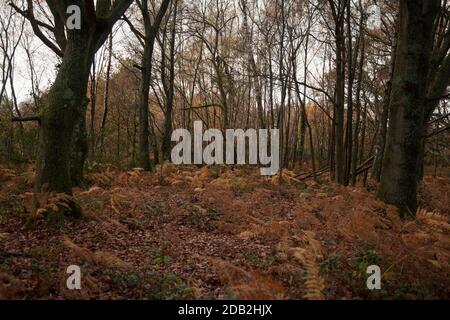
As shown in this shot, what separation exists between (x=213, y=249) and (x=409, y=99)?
440 cm

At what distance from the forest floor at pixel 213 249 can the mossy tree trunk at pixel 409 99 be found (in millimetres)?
622

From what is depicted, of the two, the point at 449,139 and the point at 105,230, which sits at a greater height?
the point at 449,139

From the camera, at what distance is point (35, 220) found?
613cm

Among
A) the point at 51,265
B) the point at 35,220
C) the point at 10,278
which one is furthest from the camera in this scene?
the point at 35,220

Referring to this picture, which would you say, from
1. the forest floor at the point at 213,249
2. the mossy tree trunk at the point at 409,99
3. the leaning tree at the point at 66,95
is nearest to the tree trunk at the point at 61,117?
the leaning tree at the point at 66,95

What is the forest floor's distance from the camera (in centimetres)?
411

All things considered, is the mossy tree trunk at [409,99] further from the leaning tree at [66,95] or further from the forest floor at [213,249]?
the leaning tree at [66,95]

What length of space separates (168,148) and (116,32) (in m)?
10.5

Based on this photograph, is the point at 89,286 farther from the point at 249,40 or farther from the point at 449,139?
the point at 449,139

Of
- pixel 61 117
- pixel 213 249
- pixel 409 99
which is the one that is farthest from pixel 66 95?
pixel 409 99

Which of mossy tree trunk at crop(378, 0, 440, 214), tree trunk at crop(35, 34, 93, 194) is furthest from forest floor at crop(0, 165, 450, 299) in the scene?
mossy tree trunk at crop(378, 0, 440, 214)

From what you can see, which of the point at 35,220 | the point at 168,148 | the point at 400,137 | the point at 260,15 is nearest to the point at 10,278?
the point at 35,220

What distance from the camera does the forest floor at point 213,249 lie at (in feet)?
13.5

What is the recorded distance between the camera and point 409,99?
6539 millimetres
